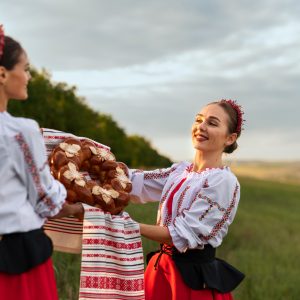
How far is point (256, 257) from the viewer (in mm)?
10883

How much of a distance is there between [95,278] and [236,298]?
4.16m

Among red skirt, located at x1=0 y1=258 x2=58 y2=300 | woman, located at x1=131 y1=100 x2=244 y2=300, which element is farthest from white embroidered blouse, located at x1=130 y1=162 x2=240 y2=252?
red skirt, located at x1=0 y1=258 x2=58 y2=300

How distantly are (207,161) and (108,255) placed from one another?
0.83m

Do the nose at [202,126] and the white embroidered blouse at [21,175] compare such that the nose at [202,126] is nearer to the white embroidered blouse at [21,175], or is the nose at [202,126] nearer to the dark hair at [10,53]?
the white embroidered blouse at [21,175]

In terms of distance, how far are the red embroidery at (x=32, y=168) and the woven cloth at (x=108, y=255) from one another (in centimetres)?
54

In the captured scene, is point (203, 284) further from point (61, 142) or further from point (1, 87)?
point (1, 87)

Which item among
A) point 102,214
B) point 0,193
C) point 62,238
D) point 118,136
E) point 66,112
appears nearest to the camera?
point 0,193

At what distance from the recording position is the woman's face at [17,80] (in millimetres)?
2844

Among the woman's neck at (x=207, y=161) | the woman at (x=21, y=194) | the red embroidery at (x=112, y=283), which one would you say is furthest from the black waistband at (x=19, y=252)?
the woman's neck at (x=207, y=161)

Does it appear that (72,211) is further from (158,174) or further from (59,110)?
(59,110)

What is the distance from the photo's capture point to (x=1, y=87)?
285 cm

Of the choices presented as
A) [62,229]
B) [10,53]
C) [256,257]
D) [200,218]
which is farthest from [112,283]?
[256,257]

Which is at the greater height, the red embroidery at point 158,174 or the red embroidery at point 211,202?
the red embroidery at point 158,174

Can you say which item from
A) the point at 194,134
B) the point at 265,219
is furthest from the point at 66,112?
the point at 194,134
